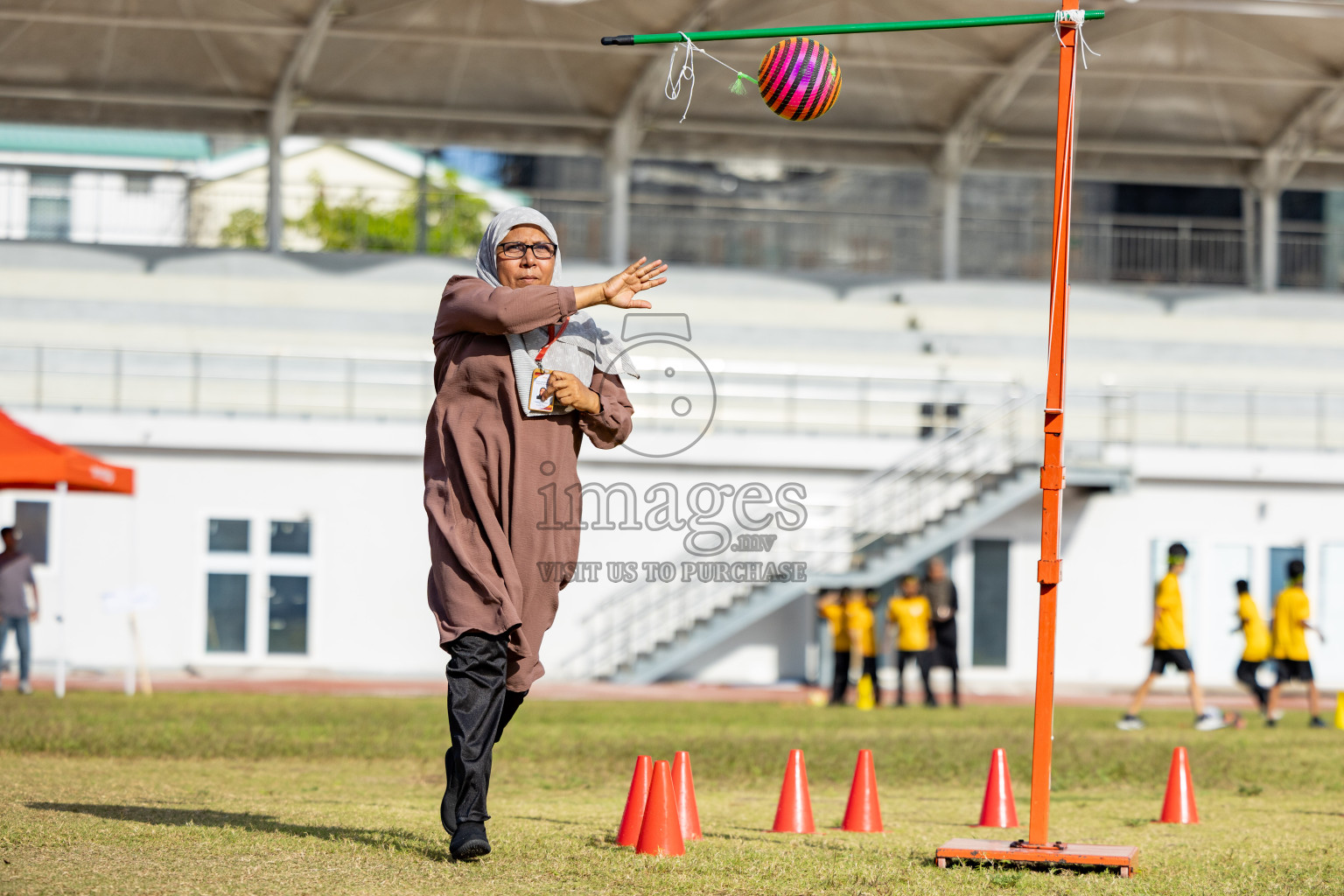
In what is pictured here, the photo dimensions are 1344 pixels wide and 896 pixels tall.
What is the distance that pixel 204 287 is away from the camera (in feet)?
90.0

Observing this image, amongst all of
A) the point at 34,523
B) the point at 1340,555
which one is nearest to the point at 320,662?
the point at 34,523

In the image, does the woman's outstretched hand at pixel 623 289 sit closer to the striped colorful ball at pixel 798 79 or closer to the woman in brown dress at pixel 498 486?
the woman in brown dress at pixel 498 486

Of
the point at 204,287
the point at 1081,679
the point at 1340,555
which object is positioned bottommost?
the point at 1081,679

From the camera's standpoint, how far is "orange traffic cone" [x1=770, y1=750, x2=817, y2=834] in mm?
6973

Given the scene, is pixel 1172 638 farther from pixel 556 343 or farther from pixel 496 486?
pixel 496 486

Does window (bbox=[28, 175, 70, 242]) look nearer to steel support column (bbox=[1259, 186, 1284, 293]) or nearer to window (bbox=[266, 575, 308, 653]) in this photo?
window (bbox=[266, 575, 308, 653])

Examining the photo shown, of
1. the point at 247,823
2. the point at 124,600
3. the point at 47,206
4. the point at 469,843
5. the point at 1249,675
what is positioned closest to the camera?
the point at 469,843

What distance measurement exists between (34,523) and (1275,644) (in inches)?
621

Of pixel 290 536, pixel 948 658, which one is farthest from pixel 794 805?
pixel 290 536

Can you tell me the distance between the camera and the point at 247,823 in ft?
19.8

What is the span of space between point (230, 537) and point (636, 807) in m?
16.9

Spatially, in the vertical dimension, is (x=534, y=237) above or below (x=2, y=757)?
above

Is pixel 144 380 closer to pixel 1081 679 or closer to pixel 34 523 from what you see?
pixel 34 523

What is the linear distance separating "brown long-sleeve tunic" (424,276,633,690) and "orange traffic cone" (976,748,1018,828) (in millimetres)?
2822
